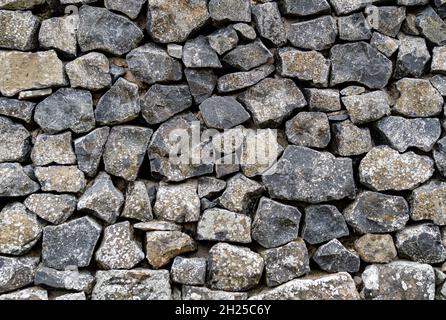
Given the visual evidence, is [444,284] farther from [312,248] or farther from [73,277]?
[73,277]

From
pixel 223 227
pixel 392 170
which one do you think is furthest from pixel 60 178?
pixel 392 170

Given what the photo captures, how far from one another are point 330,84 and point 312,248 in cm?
104

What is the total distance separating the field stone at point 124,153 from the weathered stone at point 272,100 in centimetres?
71

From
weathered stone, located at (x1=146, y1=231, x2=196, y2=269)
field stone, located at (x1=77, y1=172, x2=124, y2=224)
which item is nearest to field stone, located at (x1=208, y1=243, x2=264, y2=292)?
weathered stone, located at (x1=146, y1=231, x2=196, y2=269)

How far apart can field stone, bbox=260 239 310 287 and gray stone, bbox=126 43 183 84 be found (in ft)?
4.08

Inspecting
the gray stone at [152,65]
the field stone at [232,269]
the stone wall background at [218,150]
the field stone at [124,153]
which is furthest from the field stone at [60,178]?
the field stone at [232,269]

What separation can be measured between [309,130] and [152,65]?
3.47 ft

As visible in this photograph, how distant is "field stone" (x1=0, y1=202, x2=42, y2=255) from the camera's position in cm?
281

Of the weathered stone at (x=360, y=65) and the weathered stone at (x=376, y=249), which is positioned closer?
the weathered stone at (x=376, y=249)

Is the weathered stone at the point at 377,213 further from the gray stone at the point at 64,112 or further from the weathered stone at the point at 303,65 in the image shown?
the gray stone at the point at 64,112

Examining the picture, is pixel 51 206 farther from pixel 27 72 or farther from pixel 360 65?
pixel 360 65

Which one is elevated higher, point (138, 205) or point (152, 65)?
point (152, 65)

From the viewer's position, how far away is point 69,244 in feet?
9.32

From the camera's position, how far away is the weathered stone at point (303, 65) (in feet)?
9.87
